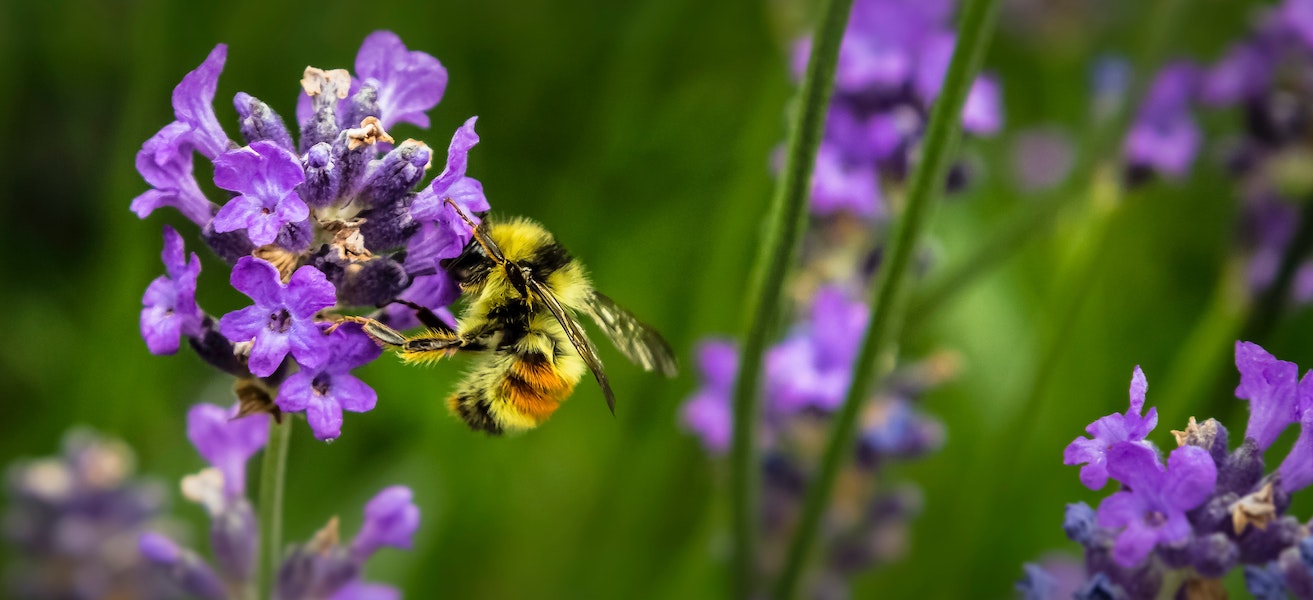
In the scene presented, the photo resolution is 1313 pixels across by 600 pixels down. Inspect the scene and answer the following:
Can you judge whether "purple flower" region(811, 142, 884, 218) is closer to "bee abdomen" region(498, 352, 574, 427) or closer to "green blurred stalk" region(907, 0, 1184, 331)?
"green blurred stalk" region(907, 0, 1184, 331)

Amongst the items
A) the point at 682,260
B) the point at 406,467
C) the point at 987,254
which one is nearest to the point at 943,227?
the point at 682,260

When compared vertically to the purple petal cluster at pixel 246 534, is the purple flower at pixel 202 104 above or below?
above

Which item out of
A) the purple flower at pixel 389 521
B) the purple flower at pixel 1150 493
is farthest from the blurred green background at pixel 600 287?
the purple flower at pixel 1150 493

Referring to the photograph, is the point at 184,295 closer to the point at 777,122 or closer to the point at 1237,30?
the point at 777,122

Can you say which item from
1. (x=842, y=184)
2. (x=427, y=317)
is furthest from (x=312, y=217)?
(x=842, y=184)

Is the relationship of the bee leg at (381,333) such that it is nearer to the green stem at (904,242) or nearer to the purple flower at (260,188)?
the purple flower at (260,188)
